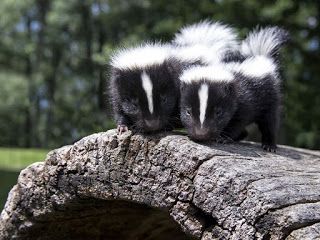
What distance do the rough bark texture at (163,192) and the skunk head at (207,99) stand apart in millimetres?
224

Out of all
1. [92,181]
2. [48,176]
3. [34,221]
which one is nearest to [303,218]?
[92,181]

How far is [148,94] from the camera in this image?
4184 millimetres

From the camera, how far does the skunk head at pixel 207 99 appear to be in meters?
4.02

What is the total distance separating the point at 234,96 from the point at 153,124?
2.09 feet

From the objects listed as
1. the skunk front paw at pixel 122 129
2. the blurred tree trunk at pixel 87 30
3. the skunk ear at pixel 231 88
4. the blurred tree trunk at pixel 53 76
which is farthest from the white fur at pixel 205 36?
the blurred tree trunk at pixel 53 76

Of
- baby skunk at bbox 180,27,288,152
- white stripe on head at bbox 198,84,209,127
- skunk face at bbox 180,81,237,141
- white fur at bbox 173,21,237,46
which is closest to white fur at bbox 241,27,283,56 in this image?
baby skunk at bbox 180,27,288,152

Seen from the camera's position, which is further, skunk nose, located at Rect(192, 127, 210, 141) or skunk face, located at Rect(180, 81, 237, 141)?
skunk face, located at Rect(180, 81, 237, 141)

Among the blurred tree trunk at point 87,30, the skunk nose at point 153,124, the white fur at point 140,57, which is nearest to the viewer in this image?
the skunk nose at point 153,124

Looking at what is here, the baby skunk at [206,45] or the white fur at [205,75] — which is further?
the baby skunk at [206,45]

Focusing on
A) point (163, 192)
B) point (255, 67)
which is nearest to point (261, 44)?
point (255, 67)

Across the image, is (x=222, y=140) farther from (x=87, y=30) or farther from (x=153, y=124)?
(x=87, y=30)

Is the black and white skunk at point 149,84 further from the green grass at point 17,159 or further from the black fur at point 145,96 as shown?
the green grass at point 17,159

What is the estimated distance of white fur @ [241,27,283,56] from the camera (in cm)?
530

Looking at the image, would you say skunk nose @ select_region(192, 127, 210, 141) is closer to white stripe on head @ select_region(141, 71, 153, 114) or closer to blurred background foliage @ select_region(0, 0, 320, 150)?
white stripe on head @ select_region(141, 71, 153, 114)
